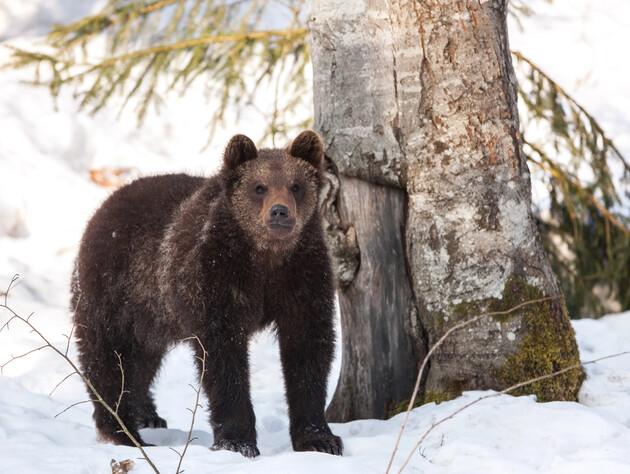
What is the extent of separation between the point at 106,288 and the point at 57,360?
7.55 ft

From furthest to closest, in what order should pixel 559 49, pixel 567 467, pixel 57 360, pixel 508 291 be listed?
pixel 559 49
pixel 57 360
pixel 508 291
pixel 567 467

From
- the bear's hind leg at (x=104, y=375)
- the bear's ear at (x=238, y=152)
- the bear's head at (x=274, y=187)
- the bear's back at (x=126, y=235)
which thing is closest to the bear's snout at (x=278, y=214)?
the bear's head at (x=274, y=187)

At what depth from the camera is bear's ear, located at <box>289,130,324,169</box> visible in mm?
4195

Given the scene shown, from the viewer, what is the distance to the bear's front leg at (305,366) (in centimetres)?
404

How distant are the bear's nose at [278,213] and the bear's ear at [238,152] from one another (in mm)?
450

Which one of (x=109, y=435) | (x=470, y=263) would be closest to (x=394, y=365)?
(x=470, y=263)

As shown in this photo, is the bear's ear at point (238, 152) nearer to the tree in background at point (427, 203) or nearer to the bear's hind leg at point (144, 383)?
the tree in background at point (427, 203)

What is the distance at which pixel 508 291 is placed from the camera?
416 cm

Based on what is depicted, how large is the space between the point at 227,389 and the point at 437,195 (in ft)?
5.59

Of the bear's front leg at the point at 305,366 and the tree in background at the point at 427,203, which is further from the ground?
the tree in background at the point at 427,203

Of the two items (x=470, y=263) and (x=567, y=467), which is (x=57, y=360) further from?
(x=567, y=467)

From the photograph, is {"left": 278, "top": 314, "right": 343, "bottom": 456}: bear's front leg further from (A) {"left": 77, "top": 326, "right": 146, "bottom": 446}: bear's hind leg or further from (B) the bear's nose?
(A) {"left": 77, "top": 326, "right": 146, "bottom": 446}: bear's hind leg

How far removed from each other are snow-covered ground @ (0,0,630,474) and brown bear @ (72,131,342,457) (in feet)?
1.19

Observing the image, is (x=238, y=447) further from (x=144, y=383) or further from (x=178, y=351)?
(x=178, y=351)
